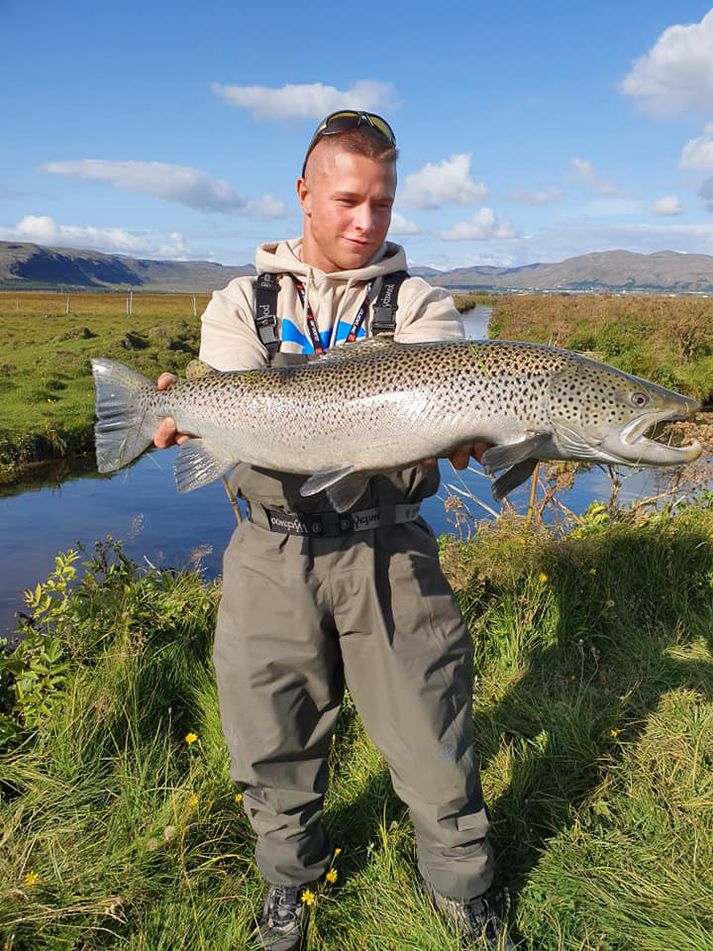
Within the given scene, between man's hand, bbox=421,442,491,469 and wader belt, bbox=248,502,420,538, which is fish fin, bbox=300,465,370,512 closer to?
wader belt, bbox=248,502,420,538

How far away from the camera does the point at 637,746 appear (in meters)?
3.81

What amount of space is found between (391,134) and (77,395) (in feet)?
65.5

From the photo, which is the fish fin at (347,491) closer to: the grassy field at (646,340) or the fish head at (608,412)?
the fish head at (608,412)

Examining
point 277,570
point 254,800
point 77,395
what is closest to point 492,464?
point 277,570

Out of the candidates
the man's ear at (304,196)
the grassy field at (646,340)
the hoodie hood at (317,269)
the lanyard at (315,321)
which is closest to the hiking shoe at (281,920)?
the lanyard at (315,321)

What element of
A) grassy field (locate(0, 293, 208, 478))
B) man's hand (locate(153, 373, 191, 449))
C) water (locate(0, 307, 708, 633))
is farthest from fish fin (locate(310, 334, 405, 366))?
grassy field (locate(0, 293, 208, 478))

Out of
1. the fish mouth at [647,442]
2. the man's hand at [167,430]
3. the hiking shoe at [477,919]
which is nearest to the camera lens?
the fish mouth at [647,442]

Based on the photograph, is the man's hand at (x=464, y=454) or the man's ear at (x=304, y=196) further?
the man's ear at (x=304, y=196)

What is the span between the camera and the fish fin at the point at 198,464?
123 inches

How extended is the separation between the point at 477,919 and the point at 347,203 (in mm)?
3020

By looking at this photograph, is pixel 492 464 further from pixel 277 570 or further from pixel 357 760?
pixel 357 760

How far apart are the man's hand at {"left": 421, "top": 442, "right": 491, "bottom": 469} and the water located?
250 inches

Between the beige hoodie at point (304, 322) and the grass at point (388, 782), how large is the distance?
1.62 m

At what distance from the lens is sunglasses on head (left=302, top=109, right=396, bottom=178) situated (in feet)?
9.96
